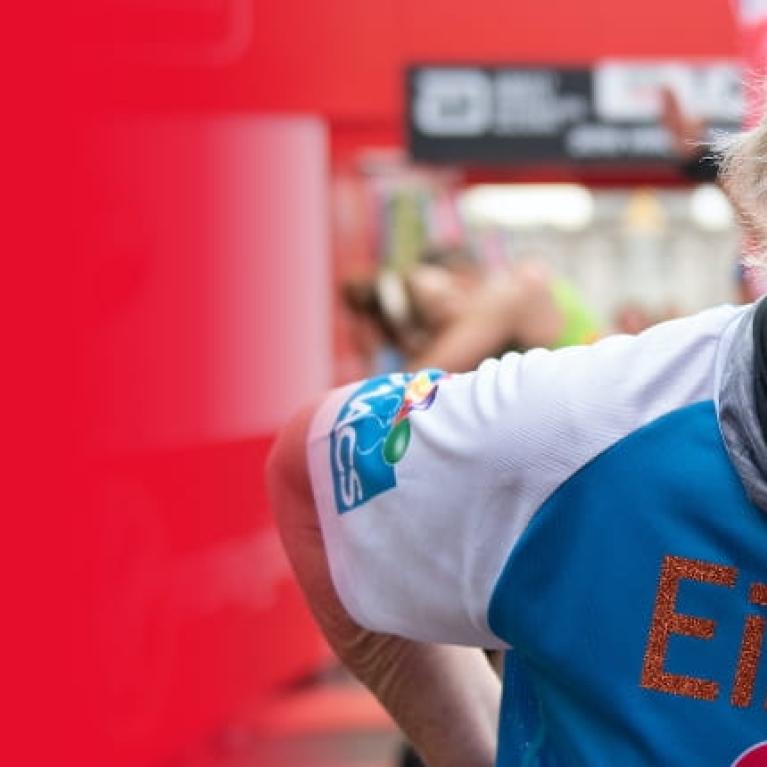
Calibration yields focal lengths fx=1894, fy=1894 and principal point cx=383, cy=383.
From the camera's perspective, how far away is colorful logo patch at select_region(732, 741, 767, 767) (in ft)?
3.48

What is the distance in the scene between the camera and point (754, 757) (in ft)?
3.48

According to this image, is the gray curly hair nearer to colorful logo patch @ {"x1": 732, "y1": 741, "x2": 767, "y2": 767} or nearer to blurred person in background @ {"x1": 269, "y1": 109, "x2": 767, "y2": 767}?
blurred person in background @ {"x1": 269, "y1": 109, "x2": 767, "y2": 767}

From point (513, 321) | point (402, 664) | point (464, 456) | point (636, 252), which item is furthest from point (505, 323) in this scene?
point (636, 252)

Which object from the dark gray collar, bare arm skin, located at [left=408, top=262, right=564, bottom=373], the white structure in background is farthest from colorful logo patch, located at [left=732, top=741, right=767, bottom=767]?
the white structure in background

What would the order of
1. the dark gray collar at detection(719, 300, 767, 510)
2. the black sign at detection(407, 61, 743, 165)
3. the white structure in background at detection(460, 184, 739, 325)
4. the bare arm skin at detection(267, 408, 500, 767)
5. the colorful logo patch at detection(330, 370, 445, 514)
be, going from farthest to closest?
the white structure in background at detection(460, 184, 739, 325), the black sign at detection(407, 61, 743, 165), the bare arm skin at detection(267, 408, 500, 767), the colorful logo patch at detection(330, 370, 445, 514), the dark gray collar at detection(719, 300, 767, 510)

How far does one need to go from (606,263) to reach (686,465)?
22106 mm

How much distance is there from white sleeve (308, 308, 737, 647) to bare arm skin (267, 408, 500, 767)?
5 centimetres

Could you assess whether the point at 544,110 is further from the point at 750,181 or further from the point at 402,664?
the point at 750,181

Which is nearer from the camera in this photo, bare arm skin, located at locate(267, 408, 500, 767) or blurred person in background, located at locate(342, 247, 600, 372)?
bare arm skin, located at locate(267, 408, 500, 767)

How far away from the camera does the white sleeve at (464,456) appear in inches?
42.7

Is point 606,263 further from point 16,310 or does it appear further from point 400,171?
point 16,310

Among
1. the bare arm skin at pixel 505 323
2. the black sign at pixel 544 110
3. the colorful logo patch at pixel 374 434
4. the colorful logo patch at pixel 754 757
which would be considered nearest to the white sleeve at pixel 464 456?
the colorful logo patch at pixel 374 434

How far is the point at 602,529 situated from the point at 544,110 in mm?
6344

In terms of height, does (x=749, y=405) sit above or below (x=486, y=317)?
above
